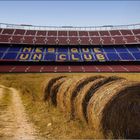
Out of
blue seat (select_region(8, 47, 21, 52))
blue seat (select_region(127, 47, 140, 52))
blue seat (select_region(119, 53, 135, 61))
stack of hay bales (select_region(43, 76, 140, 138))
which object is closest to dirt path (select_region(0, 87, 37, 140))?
stack of hay bales (select_region(43, 76, 140, 138))

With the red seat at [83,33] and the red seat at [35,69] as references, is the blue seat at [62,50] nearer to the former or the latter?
the red seat at [83,33]

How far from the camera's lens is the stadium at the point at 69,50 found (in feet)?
225

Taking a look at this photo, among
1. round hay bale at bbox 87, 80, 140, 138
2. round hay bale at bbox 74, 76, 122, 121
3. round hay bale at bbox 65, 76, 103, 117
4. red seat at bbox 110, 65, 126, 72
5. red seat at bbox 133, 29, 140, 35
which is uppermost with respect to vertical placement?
red seat at bbox 133, 29, 140, 35

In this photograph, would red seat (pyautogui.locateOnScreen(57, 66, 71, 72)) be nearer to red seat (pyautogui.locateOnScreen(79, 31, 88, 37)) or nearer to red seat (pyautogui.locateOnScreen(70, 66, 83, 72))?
red seat (pyautogui.locateOnScreen(70, 66, 83, 72))

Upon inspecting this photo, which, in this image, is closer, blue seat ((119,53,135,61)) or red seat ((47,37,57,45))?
blue seat ((119,53,135,61))

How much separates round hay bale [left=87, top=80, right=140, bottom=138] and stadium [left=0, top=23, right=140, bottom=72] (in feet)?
176

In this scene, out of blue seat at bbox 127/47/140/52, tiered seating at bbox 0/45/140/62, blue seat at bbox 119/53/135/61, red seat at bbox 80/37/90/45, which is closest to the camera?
tiered seating at bbox 0/45/140/62

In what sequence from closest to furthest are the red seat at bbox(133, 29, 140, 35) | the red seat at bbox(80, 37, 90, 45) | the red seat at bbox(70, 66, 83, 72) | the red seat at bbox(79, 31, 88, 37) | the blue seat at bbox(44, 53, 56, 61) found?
the red seat at bbox(70, 66, 83, 72), the blue seat at bbox(44, 53, 56, 61), the red seat at bbox(80, 37, 90, 45), the red seat at bbox(133, 29, 140, 35), the red seat at bbox(79, 31, 88, 37)

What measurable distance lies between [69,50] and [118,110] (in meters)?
71.9

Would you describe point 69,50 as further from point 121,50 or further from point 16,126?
point 16,126

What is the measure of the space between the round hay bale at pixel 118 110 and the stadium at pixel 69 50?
5373 centimetres

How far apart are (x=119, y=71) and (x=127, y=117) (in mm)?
52842

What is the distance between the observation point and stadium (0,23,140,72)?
68.6m

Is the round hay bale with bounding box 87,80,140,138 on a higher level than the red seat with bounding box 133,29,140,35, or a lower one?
lower
